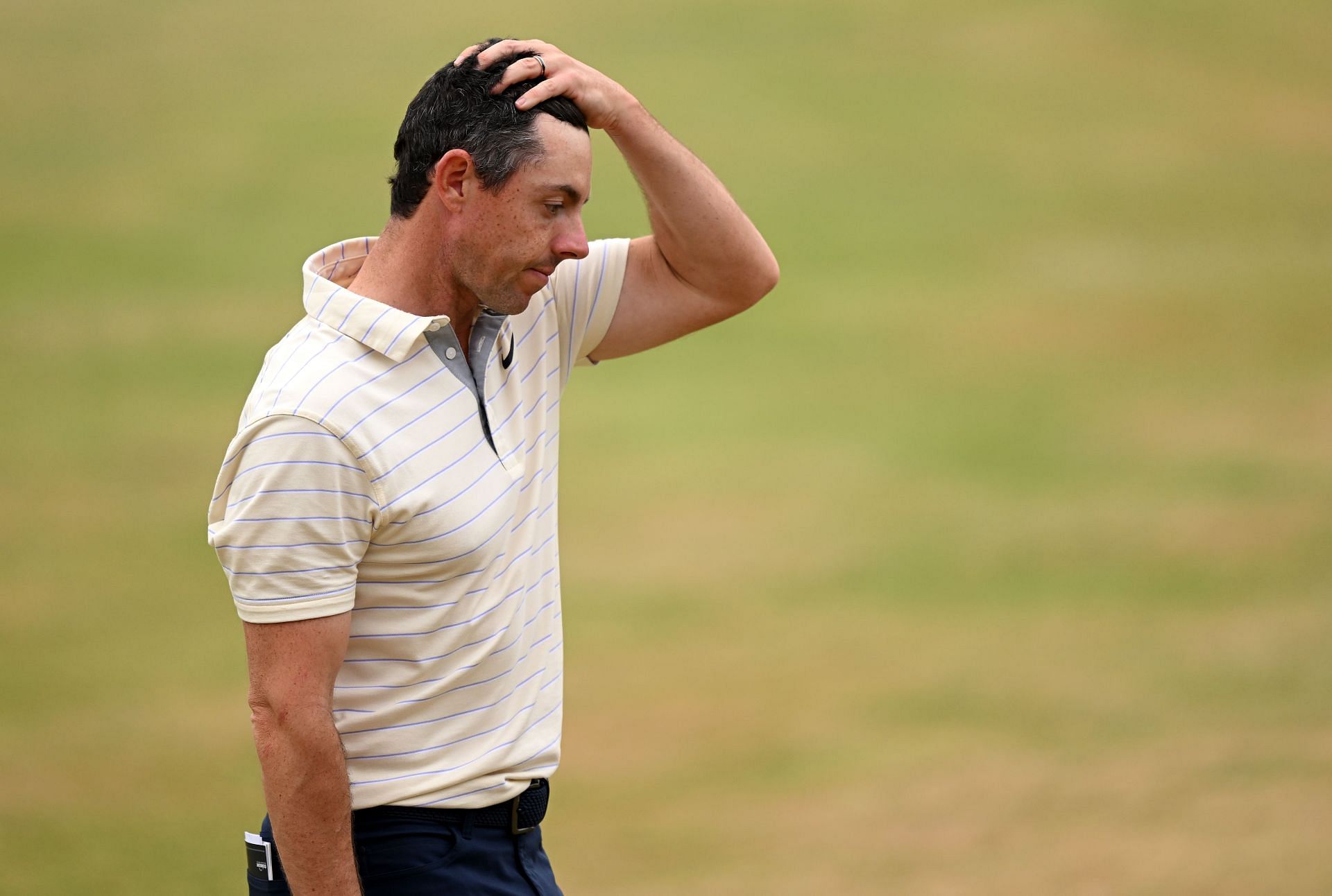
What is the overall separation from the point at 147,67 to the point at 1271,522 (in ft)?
23.4

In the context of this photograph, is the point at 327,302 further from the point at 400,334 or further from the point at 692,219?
the point at 692,219

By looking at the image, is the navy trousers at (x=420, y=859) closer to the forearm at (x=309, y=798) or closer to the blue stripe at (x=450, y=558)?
the forearm at (x=309, y=798)

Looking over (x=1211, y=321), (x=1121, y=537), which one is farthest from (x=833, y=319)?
(x=1121, y=537)

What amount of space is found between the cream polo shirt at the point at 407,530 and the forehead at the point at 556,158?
0.21 meters

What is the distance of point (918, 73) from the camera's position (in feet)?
33.1

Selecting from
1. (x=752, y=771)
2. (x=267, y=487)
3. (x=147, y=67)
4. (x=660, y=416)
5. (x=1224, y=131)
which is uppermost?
(x=147, y=67)

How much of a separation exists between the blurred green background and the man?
228 cm

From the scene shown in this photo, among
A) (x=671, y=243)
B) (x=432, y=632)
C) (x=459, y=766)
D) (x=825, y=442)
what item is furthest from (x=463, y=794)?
(x=825, y=442)

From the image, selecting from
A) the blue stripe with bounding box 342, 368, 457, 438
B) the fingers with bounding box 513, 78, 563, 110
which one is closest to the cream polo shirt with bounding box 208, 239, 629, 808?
the blue stripe with bounding box 342, 368, 457, 438

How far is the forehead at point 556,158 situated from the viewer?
1.95 metres

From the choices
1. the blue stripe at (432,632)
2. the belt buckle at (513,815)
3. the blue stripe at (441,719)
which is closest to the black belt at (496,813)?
the belt buckle at (513,815)

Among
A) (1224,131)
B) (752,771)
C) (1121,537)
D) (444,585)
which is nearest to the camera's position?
(444,585)

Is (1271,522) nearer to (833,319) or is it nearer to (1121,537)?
(1121,537)

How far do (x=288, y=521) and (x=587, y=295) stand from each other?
0.71 metres
